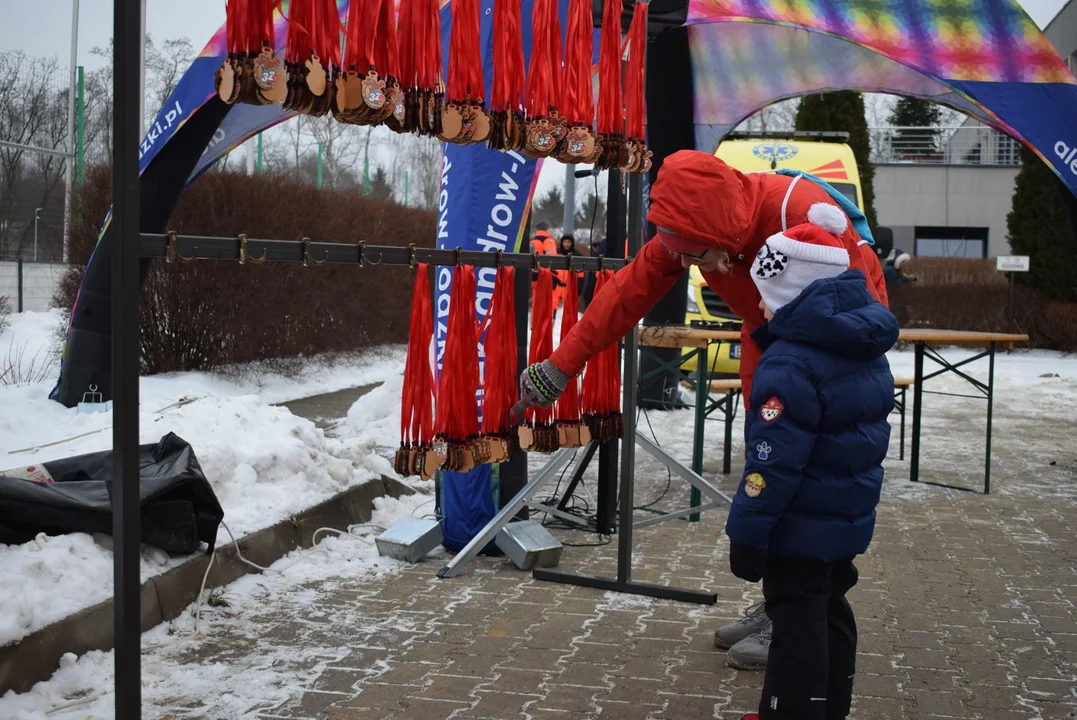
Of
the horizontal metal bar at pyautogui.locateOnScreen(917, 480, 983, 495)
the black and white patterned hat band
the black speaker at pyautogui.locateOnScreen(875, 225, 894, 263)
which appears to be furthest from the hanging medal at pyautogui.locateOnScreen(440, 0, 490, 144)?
the black speaker at pyautogui.locateOnScreen(875, 225, 894, 263)

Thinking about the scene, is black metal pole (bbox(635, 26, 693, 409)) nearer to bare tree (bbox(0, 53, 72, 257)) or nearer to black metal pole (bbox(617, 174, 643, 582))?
black metal pole (bbox(617, 174, 643, 582))

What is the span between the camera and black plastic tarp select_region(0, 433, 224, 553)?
4.08 metres

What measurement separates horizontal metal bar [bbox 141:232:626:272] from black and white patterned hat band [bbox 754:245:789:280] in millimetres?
1345

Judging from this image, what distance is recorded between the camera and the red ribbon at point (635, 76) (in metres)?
4.82

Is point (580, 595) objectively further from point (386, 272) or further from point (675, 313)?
point (386, 272)

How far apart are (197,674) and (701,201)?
2.56m

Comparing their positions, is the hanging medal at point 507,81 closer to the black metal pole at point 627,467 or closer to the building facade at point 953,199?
the black metal pole at point 627,467

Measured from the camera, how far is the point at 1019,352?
66.8ft

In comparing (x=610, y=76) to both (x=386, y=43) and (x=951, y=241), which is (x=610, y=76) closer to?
(x=386, y=43)

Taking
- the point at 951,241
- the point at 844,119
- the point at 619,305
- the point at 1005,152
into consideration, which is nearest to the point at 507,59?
the point at 619,305

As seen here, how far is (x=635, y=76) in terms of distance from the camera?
4859 mm

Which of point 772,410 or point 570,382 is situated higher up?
point 772,410

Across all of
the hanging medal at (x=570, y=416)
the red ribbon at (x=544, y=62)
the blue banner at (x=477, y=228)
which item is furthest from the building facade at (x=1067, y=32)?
the red ribbon at (x=544, y=62)

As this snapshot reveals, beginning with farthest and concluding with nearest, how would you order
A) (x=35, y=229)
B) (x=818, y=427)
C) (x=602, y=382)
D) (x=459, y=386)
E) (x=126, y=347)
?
(x=35, y=229) < (x=602, y=382) < (x=459, y=386) < (x=818, y=427) < (x=126, y=347)
